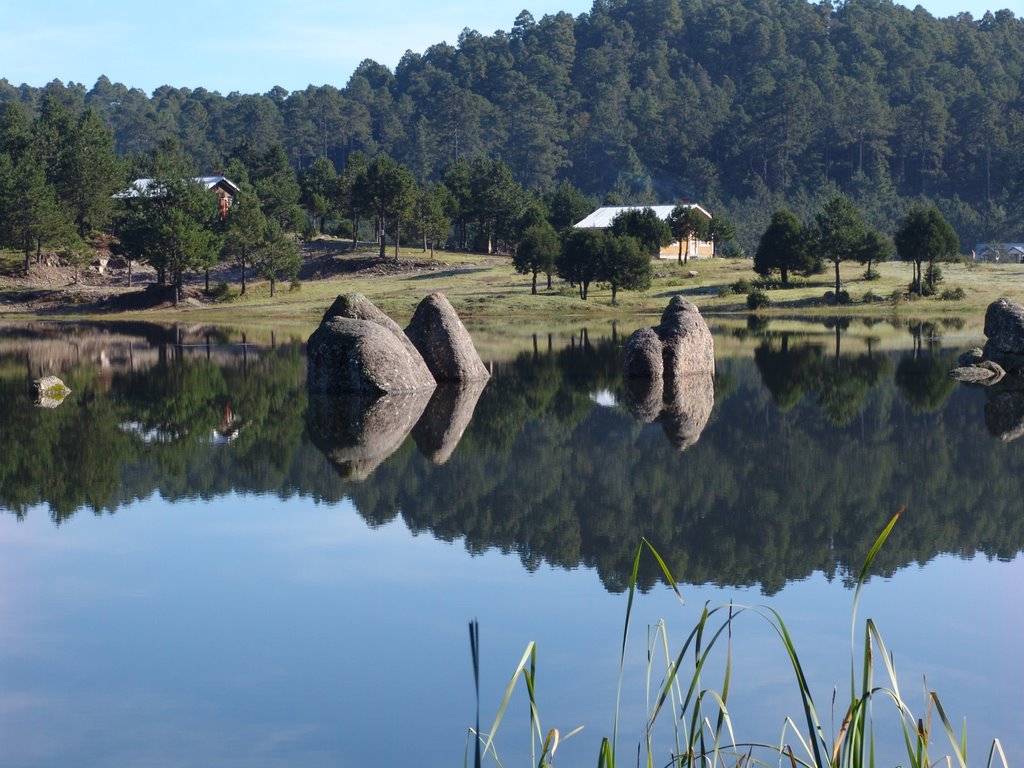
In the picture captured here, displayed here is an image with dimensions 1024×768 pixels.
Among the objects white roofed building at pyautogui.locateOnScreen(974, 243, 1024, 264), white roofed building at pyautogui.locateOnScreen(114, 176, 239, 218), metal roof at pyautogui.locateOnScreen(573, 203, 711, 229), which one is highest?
white roofed building at pyautogui.locateOnScreen(114, 176, 239, 218)

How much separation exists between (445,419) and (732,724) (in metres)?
21.5

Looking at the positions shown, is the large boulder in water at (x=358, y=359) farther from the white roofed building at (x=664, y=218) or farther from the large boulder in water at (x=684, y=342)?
the white roofed building at (x=664, y=218)

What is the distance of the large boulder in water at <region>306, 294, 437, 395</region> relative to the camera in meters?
37.6

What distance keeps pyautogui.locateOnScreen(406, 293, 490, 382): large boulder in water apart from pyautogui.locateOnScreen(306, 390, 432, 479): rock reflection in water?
10.3 ft

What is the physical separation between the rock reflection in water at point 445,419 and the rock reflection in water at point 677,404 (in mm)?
4631

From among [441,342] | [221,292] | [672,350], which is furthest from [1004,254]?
[441,342]

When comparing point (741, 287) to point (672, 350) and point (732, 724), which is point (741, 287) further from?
point (732, 724)

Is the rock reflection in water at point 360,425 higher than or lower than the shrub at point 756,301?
lower

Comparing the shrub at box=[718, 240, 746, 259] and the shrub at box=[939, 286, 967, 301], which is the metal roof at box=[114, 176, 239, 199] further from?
the shrub at box=[939, 286, 967, 301]

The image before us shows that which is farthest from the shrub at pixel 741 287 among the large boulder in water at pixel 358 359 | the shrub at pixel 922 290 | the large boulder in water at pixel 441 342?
the large boulder in water at pixel 358 359

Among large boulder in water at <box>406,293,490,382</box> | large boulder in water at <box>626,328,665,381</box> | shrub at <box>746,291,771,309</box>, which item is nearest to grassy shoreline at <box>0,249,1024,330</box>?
shrub at <box>746,291,771,309</box>

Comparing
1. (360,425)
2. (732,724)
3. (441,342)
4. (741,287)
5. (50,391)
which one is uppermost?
(741,287)

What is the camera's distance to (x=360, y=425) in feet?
104

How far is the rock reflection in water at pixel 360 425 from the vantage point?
26781 millimetres
